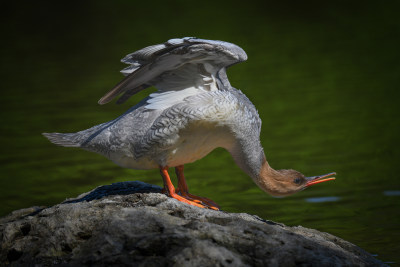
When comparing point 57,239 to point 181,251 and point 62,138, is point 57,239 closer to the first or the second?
point 181,251

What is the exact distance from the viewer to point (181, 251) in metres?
4.42

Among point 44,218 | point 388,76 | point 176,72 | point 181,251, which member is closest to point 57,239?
point 44,218

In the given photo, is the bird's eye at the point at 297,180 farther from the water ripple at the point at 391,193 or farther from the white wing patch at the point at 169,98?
the water ripple at the point at 391,193

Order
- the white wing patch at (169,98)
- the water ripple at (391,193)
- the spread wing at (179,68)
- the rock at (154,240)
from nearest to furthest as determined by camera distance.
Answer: the rock at (154,240), the spread wing at (179,68), the white wing patch at (169,98), the water ripple at (391,193)

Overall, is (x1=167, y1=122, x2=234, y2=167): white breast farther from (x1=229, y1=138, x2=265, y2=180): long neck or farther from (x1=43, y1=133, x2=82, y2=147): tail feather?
(x1=43, y1=133, x2=82, y2=147): tail feather

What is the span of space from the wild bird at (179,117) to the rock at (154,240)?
57cm

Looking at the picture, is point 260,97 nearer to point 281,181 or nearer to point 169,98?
point 281,181

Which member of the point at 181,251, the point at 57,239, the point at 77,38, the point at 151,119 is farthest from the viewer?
the point at 77,38

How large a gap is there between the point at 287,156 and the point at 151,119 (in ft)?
17.2

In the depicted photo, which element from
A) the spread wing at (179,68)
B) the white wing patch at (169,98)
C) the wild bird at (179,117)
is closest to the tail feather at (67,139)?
the wild bird at (179,117)

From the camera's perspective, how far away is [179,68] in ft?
19.6

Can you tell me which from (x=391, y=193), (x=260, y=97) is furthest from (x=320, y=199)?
(x=260, y=97)

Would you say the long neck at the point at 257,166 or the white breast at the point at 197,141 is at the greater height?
the white breast at the point at 197,141

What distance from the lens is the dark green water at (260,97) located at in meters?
8.76
